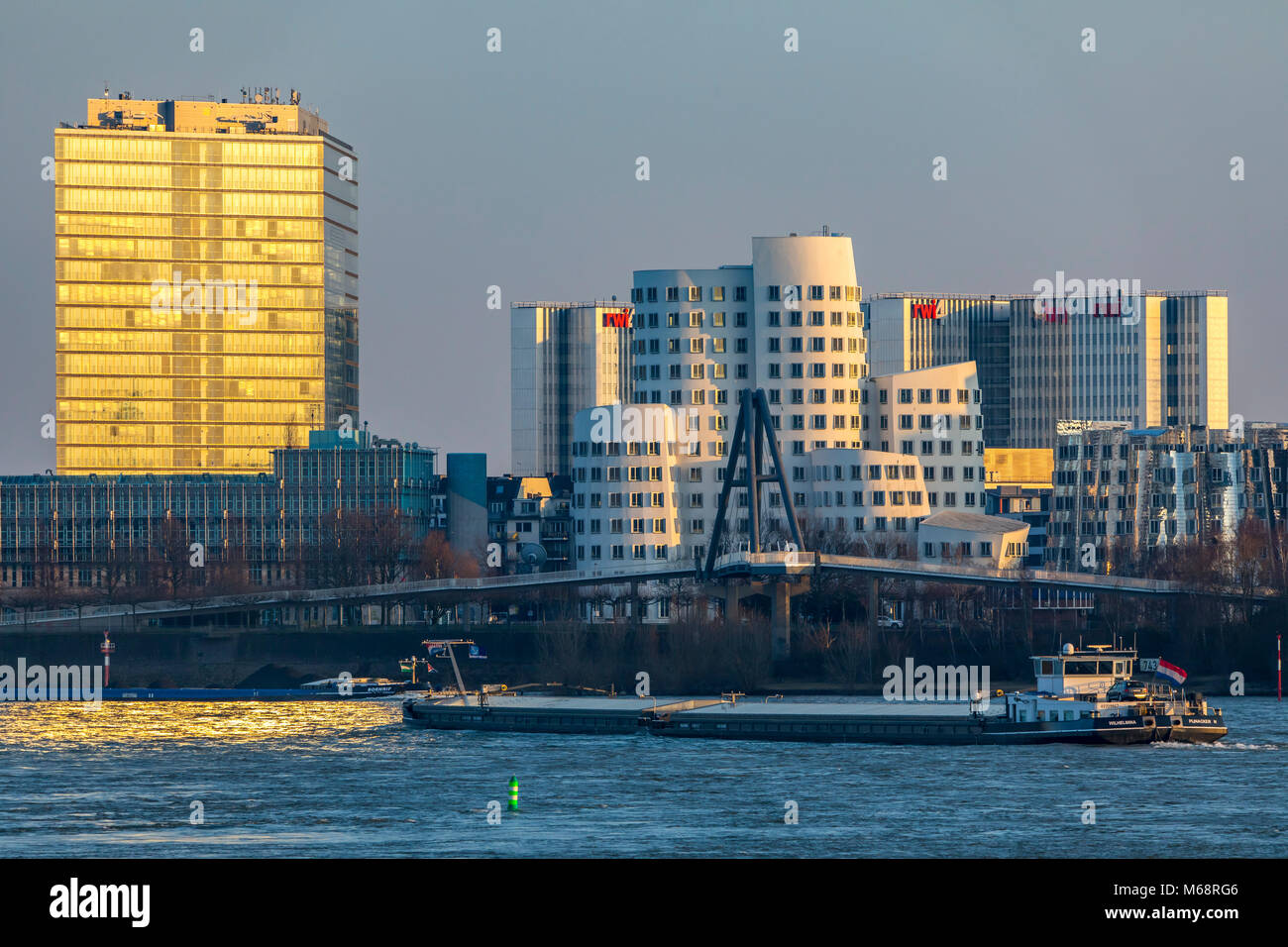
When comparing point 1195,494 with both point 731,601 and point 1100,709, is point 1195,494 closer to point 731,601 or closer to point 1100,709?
point 731,601

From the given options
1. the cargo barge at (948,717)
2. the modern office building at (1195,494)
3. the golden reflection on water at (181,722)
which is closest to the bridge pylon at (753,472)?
the golden reflection on water at (181,722)

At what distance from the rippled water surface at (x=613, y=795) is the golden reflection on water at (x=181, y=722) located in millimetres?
666

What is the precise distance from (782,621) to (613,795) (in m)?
78.6

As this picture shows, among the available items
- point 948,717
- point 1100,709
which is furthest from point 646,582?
point 1100,709

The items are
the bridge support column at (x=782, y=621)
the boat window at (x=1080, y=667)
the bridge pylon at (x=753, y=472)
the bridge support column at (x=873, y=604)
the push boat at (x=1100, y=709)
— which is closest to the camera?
the push boat at (x=1100, y=709)

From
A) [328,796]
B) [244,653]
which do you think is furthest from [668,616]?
[328,796]

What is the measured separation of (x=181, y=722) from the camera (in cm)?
12256

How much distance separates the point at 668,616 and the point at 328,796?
96.1 metres

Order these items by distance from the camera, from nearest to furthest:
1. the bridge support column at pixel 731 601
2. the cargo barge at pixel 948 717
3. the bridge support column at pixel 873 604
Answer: the cargo barge at pixel 948 717 → the bridge support column at pixel 873 604 → the bridge support column at pixel 731 601

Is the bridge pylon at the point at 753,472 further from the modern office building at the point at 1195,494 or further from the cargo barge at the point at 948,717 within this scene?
the modern office building at the point at 1195,494

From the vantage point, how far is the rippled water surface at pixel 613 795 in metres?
63.0

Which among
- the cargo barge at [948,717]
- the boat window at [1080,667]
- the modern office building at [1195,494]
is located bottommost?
the cargo barge at [948,717]

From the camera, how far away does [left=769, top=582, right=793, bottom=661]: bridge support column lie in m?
154
